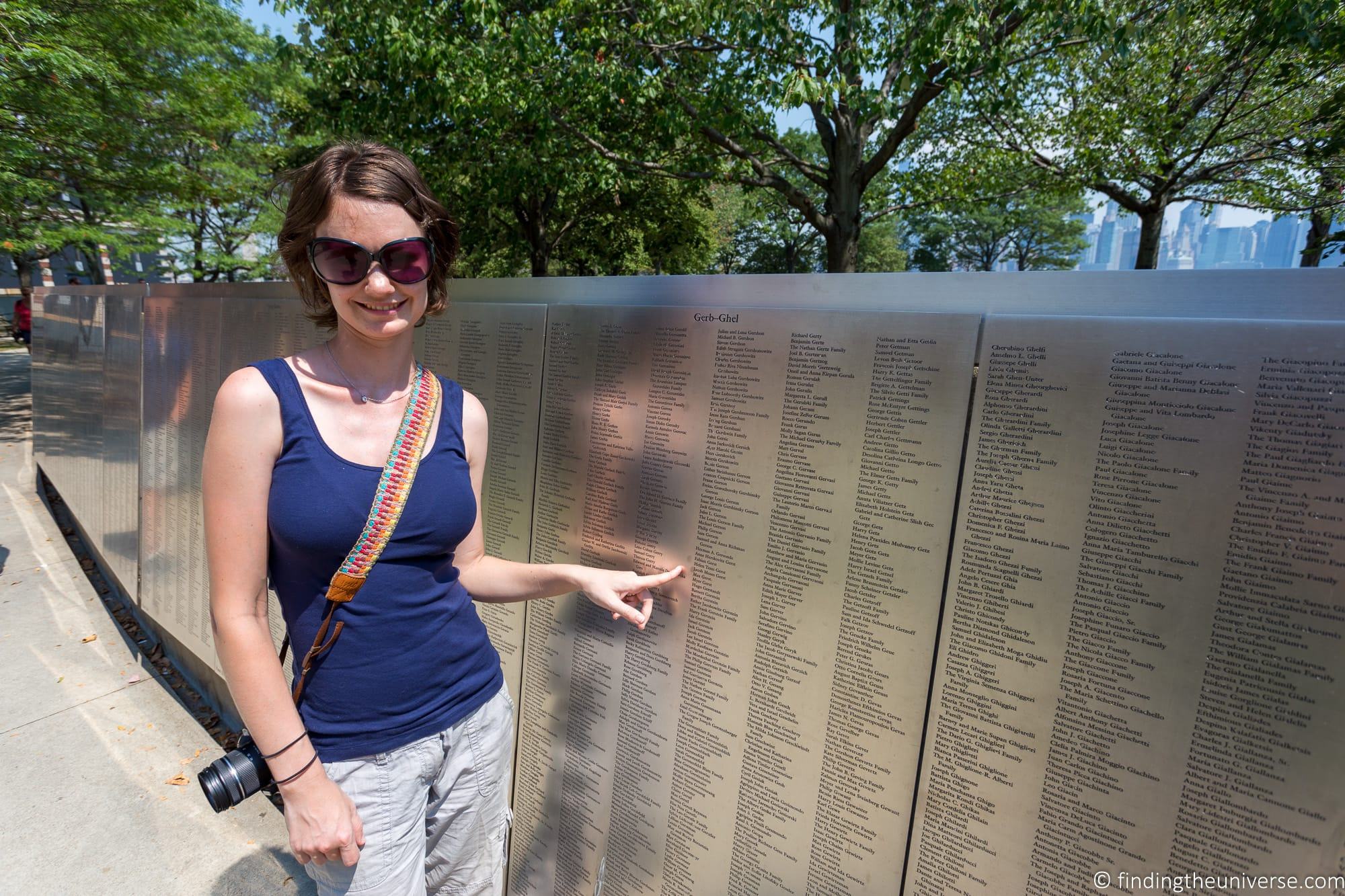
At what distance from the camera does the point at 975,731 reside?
142cm

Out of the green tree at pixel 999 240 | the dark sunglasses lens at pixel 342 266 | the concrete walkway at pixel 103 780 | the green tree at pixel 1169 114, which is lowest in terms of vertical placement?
the concrete walkway at pixel 103 780

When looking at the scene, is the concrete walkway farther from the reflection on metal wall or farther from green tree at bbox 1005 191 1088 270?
green tree at bbox 1005 191 1088 270

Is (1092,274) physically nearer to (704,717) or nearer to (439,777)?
(704,717)

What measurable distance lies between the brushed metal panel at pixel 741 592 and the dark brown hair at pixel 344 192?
0.66 meters

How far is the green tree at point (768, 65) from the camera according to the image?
5.73 meters

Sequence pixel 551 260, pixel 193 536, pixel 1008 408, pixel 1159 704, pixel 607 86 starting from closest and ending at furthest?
pixel 1159 704, pixel 1008 408, pixel 193 536, pixel 607 86, pixel 551 260

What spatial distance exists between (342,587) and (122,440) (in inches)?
185

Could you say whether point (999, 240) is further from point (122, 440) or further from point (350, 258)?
point (350, 258)

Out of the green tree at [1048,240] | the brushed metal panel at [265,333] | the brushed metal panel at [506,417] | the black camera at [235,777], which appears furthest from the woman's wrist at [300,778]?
the green tree at [1048,240]

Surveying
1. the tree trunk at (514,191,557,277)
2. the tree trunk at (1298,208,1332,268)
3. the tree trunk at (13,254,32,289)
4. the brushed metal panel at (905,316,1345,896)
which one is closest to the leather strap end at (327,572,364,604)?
the brushed metal panel at (905,316,1345,896)

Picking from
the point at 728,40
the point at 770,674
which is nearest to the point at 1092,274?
the point at 770,674

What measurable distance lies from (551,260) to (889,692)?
18.2m

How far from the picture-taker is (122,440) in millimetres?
4809

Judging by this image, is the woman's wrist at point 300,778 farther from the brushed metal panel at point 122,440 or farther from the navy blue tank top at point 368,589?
the brushed metal panel at point 122,440
